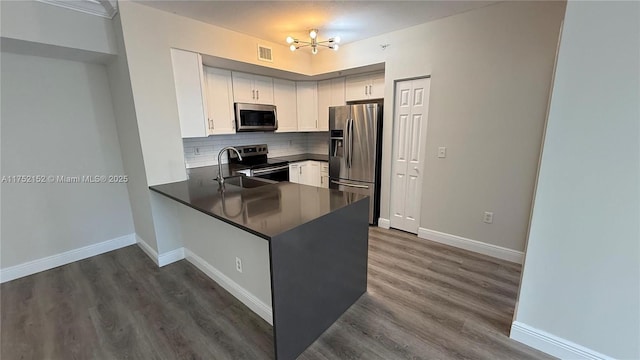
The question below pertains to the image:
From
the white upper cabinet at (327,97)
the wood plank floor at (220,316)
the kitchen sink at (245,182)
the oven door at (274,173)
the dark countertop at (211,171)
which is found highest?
the white upper cabinet at (327,97)

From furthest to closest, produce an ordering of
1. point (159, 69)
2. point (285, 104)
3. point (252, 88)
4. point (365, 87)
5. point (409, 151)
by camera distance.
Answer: point (285, 104)
point (365, 87)
point (252, 88)
point (409, 151)
point (159, 69)

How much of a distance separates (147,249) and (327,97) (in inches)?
133

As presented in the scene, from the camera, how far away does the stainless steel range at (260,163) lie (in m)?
3.66

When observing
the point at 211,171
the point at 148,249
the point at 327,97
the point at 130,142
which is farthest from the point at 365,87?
the point at 148,249

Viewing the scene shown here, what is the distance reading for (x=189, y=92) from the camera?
Answer: 9.15ft

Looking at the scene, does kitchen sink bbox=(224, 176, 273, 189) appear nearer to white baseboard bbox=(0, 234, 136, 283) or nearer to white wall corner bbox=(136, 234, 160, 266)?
white wall corner bbox=(136, 234, 160, 266)

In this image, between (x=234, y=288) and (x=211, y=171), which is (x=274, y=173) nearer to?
(x=211, y=171)

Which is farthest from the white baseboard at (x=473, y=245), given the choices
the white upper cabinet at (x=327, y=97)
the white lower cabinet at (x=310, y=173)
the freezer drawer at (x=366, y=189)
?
the white upper cabinet at (x=327, y=97)

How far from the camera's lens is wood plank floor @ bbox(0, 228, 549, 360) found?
1.68 m

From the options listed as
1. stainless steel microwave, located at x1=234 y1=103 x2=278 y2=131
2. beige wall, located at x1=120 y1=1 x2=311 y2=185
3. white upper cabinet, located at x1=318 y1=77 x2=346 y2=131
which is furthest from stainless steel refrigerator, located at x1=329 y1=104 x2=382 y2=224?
beige wall, located at x1=120 y1=1 x2=311 y2=185

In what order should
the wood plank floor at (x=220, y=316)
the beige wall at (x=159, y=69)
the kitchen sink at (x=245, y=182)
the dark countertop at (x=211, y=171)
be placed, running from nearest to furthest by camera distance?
the wood plank floor at (x=220, y=316) < the beige wall at (x=159, y=69) < the kitchen sink at (x=245, y=182) < the dark countertop at (x=211, y=171)

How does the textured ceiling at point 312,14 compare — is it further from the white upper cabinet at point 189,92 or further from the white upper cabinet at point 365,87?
the white upper cabinet at point 365,87

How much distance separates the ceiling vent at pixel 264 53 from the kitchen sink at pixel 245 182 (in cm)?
161

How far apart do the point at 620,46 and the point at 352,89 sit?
3019mm
